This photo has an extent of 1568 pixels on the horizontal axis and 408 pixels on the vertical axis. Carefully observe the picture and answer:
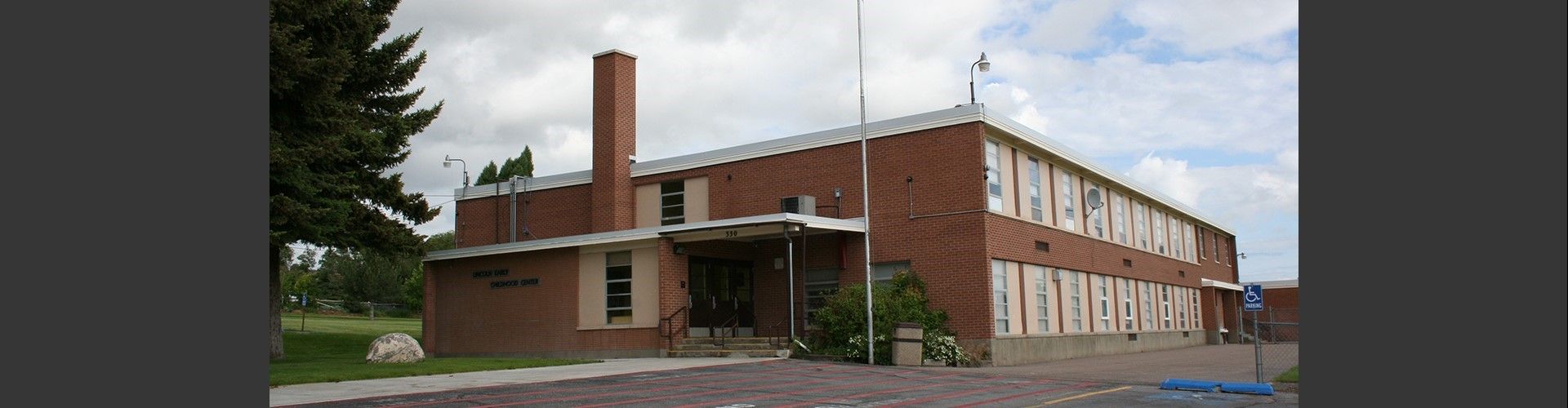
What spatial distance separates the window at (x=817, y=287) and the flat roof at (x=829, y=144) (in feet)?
9.38

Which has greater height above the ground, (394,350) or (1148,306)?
(1148,306)

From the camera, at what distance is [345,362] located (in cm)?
2288

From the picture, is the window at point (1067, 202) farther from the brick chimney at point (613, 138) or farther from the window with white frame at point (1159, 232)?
the brick chimney at point (613, 138)

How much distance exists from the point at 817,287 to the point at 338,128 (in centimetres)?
1057

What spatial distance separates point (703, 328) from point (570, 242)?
3.55m

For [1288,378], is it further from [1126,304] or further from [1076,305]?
[1126,304]

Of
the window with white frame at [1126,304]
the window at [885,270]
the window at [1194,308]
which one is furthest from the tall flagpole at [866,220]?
Answer: the window at [1194,308]

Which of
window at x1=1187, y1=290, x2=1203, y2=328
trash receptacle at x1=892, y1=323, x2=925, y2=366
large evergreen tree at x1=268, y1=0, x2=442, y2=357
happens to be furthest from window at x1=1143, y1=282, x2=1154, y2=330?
large evergreen tree at x1=268, y1=0, x2=442, y2=357

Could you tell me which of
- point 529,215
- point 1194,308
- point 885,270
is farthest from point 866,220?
point 1194,308

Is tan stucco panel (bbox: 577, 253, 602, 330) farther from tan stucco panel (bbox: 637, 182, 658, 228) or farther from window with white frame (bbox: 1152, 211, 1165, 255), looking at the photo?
window with white frame (bbox: 1152, 211, 1165, 255)

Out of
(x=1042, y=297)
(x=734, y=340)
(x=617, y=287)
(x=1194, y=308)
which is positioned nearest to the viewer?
(x=734, y=340)

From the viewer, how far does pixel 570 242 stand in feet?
87.2

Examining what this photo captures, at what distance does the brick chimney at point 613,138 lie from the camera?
98.1 feet

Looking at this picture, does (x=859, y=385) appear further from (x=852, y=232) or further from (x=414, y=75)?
(x=414, y=75)
